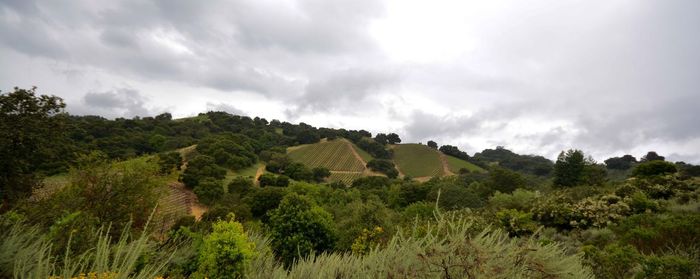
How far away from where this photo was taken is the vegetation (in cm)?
372

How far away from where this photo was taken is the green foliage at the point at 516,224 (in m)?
15.0

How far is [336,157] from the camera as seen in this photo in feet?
269

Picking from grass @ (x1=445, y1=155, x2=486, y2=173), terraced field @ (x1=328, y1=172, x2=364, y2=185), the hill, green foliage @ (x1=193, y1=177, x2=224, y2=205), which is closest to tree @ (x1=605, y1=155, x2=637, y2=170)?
grass @ (x1=445, y1=155, x2=486, y2=173)

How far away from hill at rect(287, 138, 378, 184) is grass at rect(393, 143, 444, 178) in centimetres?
952

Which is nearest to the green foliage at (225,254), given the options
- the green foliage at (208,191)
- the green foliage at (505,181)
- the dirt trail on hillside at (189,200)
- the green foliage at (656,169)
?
the dirt trail on hillside at (189,200)

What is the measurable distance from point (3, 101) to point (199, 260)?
1201 cm

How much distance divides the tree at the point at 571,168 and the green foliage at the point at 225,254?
42526mm

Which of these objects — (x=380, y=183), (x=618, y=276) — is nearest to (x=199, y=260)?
(x=618, y=276)

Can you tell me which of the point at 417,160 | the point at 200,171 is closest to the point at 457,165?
the point at 417,160

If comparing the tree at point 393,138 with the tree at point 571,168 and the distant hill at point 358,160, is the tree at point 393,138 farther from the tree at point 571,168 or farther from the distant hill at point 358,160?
the tree at point 571,168

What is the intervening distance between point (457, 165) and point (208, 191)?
64.5 metres

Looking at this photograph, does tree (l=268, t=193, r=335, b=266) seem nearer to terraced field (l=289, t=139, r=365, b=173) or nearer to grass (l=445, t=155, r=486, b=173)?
terraced field (l=289, t=139, r=365, b=173)

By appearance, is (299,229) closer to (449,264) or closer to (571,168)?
(449,264)

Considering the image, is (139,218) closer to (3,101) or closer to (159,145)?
(3,101)
